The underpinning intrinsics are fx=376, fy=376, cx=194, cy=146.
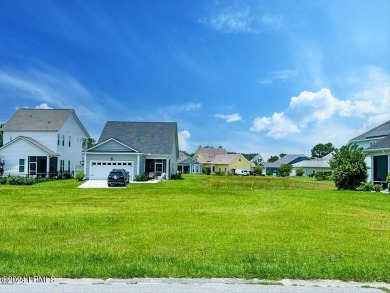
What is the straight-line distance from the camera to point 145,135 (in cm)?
4500

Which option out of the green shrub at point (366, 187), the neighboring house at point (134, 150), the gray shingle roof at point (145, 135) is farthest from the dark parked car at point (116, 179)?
the green shrub at point (366, 187)

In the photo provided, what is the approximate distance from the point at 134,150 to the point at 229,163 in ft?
189

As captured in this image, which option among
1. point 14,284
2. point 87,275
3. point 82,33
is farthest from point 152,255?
point 82,33

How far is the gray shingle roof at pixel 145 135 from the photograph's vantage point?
141 feet

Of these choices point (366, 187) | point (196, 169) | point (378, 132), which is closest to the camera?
point (366, 187)

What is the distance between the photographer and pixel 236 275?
588 cm

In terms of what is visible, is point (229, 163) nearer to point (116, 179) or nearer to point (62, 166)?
point (62, 166)

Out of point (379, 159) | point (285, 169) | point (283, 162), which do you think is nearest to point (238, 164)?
point (285, 169)

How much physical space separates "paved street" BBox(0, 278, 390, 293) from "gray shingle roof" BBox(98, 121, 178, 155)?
121 ft

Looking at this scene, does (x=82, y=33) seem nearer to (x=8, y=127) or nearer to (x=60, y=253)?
(x=60, y=253)

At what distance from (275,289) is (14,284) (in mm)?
3743

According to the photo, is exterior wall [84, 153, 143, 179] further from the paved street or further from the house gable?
the paved street

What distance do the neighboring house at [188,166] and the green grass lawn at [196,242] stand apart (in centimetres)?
7210

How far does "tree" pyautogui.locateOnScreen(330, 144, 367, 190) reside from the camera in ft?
95.1
